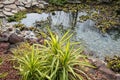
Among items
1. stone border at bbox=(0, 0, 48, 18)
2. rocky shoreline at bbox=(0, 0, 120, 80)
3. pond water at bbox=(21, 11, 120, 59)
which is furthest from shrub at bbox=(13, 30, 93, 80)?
stone border at bbox=(0, 0, 48, 18)

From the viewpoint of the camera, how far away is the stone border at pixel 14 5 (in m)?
11.1

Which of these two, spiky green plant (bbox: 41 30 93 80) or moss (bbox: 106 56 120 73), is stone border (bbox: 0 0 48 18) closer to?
moss (bbox: 106 56 120 73)

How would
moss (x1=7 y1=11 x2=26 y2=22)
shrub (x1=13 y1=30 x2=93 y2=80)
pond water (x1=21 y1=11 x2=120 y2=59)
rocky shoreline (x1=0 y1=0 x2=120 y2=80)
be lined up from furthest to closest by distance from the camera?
moss (x1=7 y1=11 x2=26 y2=22) → pond water (x1=21 y1=11 x2=120 y2=59) → rocky shoreline (x1=0 y1=0 x2=120 y2=80) → shrub (x1=13 y1=30 x2=93 y2=80)

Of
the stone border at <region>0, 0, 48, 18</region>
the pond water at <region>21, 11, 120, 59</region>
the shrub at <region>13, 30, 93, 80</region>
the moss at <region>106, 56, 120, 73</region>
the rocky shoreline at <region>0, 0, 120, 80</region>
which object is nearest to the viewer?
the shrub at <region>13, 30, 93, 80</region>

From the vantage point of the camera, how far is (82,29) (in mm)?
10273

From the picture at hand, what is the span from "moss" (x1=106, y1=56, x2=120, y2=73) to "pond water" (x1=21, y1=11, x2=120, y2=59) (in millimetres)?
354

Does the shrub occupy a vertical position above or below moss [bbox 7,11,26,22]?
above

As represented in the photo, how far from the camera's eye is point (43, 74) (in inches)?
198

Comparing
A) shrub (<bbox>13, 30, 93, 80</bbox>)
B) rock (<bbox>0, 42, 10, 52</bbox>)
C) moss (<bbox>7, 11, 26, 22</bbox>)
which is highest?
shrub (<bbox>13, 30, 93, 80</bbox>)

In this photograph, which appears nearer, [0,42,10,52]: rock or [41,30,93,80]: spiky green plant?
[41,30,93,80]: spiky green plant

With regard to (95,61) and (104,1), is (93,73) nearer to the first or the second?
(95,61)

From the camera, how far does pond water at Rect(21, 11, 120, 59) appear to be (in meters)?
8.80

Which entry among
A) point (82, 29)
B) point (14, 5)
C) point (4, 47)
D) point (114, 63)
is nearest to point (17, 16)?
point (14, 5)

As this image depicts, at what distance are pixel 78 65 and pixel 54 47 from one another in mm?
816
